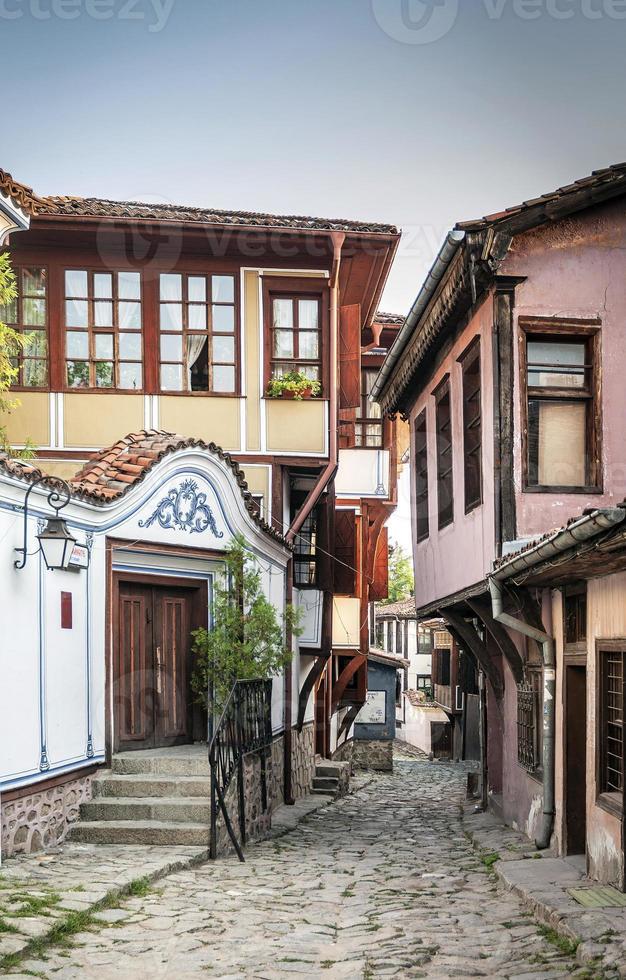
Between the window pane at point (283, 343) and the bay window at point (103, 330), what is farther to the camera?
the window pane at point (283, 343)

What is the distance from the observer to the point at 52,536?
9.16m

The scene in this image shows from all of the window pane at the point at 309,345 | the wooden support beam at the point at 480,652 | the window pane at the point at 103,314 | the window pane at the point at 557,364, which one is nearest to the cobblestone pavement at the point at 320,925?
the wooden support beam at the point at 480,652

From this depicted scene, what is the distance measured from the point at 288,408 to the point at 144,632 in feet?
15.6

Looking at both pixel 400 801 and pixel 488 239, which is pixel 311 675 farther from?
pixel 488 239

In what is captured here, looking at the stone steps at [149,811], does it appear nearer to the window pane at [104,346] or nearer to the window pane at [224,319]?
the window pane at [104,346]

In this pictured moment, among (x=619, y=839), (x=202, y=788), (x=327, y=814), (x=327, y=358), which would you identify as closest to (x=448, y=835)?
(x=327, y=814)

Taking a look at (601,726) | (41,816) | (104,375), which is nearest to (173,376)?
(104,375)

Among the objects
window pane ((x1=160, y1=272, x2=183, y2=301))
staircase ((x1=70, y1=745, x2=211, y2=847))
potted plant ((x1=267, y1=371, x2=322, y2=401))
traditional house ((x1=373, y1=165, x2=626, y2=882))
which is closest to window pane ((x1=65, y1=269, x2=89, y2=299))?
window pane ((x1=160, y1=272, x2=183, y2=301))

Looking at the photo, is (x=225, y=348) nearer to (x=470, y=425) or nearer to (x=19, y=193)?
(x=470, y=425)

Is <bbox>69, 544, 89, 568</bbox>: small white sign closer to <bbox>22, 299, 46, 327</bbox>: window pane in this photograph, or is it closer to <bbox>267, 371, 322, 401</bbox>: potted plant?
<bbox>267, 371, 322, 401</bbox>: potted plant

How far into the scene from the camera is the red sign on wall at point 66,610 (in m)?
9.90

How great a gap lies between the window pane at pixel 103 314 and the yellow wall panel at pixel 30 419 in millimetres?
1279

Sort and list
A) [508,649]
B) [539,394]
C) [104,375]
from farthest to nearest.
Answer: [104,375] → [508,649] → [539,394]

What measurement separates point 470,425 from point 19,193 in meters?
5.45
